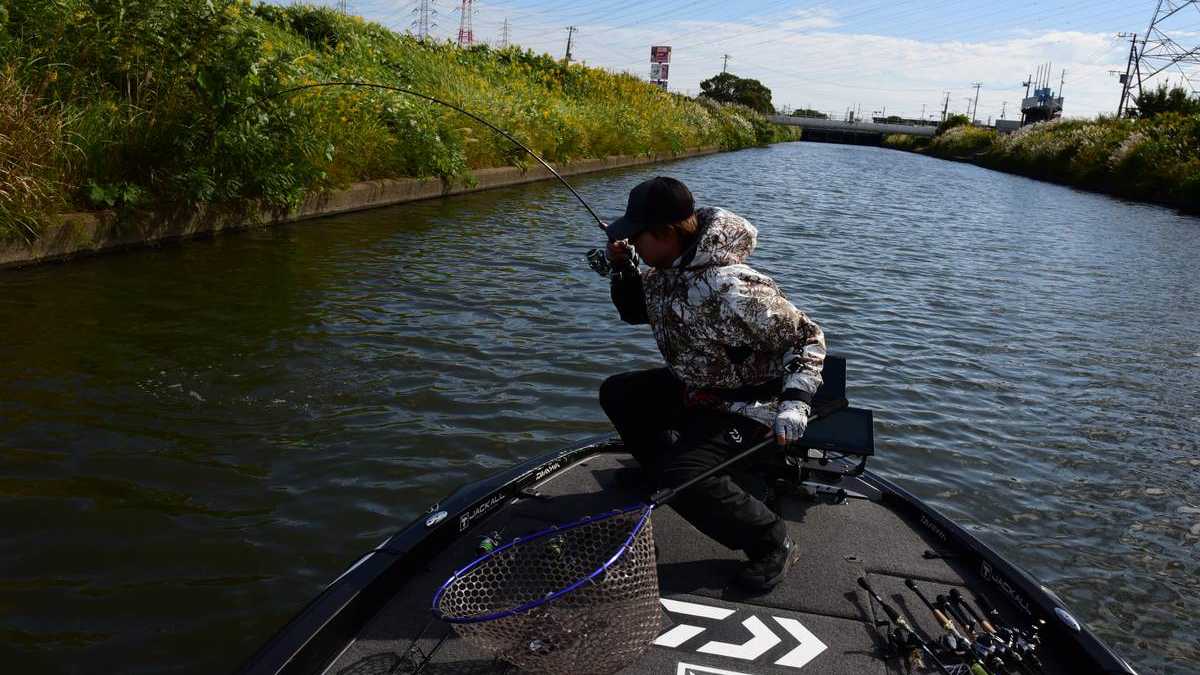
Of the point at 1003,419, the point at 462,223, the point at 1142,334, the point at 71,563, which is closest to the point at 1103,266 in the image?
the point at 1142,334

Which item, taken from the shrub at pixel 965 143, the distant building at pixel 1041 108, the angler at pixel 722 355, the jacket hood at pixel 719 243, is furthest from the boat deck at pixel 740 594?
the distant building at pixel 1041 108

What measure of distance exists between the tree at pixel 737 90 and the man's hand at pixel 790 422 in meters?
125

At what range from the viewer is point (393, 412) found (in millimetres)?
6219

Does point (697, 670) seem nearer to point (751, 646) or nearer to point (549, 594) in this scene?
point (751, 646)

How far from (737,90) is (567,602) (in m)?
134

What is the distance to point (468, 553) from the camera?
3.72 metres

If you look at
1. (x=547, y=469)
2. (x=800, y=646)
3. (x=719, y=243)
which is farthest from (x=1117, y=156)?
(x=800, y=646)

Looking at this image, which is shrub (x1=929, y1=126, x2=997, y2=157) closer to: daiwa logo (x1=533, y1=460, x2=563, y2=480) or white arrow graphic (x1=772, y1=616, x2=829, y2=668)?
daiwa logo (x1=533, y1=460, x2=563, y2=480)

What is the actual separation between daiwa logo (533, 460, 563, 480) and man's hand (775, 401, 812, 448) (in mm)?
1412

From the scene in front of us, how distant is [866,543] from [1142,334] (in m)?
8.46

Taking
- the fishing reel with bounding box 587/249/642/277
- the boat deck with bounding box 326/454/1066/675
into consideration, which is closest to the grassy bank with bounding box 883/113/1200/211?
the boat deck with bounding box 326/454/1066/675

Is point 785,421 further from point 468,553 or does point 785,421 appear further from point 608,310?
point 608,310

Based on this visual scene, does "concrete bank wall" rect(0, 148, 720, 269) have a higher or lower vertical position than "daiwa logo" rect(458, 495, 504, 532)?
higher

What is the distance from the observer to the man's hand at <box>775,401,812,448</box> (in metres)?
3.46
